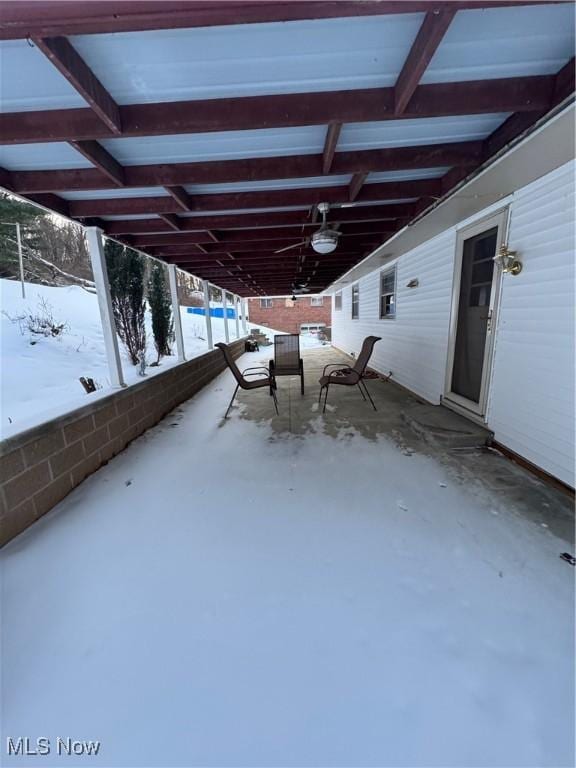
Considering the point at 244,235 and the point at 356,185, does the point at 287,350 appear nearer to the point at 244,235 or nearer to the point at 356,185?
the point at 244,235

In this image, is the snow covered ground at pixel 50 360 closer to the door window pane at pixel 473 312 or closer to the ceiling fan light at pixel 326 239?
the ceiling fan light at pixel 326 239

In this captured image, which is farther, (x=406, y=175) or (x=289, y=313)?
(x=289, y=313)

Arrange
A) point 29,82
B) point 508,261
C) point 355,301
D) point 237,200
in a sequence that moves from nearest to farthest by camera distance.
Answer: point 29,82, point 508,261, point 237,200, point 355,301

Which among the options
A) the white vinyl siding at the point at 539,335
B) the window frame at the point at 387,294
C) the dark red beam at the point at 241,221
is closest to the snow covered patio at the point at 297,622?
the white vinyl siding at the point at 539,335

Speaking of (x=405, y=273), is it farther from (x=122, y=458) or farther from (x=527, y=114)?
(x=122, y=458)

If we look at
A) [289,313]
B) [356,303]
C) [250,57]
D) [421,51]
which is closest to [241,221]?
[250,57]

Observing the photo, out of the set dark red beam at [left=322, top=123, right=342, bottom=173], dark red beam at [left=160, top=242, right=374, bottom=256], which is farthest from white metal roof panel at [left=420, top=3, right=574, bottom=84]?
dark red beam at [left=160, top=242, right=374, bottom=256]

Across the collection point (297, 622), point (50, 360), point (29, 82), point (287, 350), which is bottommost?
point (297, 622)

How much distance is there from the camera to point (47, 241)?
12.6 meters

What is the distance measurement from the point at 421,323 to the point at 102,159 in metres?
4.27

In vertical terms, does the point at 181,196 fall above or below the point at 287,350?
above

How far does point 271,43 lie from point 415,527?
8.65ft

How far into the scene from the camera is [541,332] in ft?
7.93

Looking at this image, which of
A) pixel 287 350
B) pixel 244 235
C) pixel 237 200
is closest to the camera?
pixel 237 200
